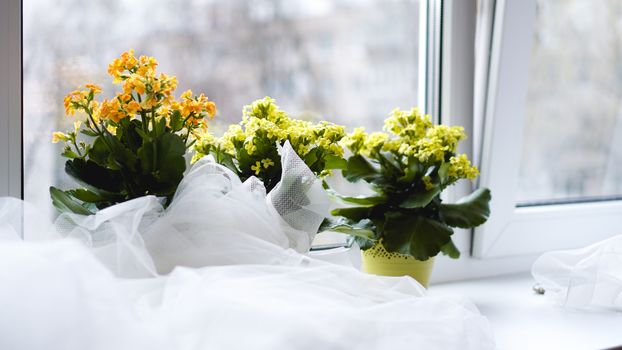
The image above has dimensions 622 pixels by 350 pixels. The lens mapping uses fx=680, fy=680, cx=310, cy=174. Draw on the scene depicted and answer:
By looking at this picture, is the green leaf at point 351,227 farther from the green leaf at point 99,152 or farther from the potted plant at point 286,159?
the green leaf at point 99,152

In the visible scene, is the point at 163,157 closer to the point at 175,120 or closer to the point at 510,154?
the point at 175,120

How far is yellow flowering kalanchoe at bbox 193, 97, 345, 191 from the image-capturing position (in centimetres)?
112

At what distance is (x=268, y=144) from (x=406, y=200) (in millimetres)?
261

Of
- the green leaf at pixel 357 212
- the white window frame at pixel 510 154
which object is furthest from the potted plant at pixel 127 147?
the white window frame at pixel 510 154

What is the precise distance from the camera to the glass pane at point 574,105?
162 cm

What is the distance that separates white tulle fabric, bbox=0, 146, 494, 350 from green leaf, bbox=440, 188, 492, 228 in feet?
0.78

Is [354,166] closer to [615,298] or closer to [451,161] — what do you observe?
[451,161]

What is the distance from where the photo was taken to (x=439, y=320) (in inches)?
34.9

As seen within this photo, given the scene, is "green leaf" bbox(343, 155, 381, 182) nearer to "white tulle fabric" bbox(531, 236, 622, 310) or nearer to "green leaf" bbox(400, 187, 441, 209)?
"green leaf" bbox(400, 187, 441, 209)

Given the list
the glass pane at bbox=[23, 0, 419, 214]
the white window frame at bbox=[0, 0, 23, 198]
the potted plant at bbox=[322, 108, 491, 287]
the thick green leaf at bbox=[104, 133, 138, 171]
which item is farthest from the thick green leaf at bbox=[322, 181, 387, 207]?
the white window frame at bbox=[0, 0, 23, 198]

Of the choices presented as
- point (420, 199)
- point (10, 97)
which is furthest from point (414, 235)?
point (10, 97)

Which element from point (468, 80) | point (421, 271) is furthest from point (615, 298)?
point (468, 80)

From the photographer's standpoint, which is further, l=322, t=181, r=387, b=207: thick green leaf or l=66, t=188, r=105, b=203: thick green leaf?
l=322, t=181, r=387, b=207: thick green leaf

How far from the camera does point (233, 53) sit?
1.31m
